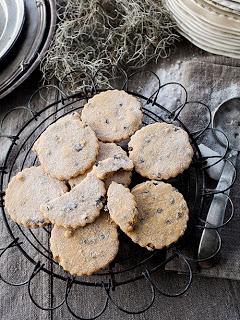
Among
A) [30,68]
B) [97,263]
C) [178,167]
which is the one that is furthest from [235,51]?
[97,263]

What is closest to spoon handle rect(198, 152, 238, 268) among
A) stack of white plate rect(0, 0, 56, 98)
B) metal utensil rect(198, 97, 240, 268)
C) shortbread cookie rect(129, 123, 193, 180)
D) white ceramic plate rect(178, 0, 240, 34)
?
metal utensil rect(198, 97, 240, 268)

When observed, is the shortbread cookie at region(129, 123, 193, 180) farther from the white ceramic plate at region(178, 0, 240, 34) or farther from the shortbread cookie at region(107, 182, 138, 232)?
the white ceramic plate at region(178, 0, 240, 34)

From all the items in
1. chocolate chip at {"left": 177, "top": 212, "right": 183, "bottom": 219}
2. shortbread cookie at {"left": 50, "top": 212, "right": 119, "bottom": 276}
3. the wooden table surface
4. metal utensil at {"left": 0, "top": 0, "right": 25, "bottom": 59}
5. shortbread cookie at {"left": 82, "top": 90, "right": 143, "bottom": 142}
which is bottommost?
the wooden table surface

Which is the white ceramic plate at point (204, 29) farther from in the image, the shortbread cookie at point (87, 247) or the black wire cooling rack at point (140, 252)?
the shortbread cookie at point (87, 247)

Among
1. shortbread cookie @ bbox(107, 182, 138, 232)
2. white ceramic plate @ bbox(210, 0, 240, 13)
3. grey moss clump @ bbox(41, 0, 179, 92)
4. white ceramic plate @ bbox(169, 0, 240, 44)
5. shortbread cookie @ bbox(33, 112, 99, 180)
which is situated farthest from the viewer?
grey moss clump @ bbox(41, 0, 179, 92)

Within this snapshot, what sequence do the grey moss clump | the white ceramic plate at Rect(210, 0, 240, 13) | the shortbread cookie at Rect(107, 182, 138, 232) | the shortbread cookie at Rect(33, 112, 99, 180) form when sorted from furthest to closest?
the grey moss clump, the white ceramic plate at Rect(210, 0, 240, 13), the shortbread cookie at Rect(33, 112, 99, 180), the shortbread cookie at Rect(107, 182, 138, 232)

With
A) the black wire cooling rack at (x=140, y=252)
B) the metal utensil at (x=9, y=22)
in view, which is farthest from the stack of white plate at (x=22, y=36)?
the black wire cooling rack at (x=140, y=252)
